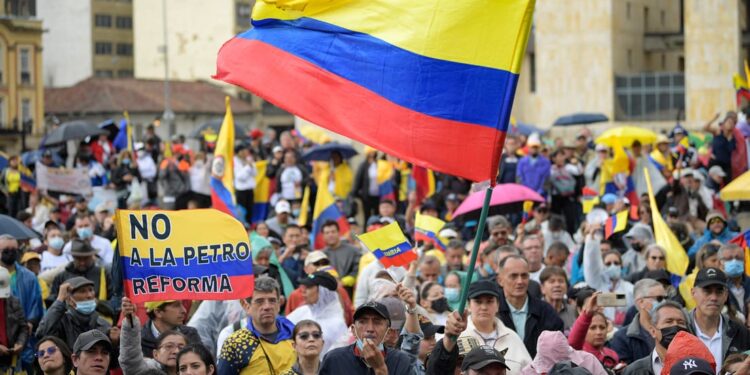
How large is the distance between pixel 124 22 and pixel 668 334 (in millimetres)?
94080

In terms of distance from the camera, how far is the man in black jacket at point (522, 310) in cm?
1164

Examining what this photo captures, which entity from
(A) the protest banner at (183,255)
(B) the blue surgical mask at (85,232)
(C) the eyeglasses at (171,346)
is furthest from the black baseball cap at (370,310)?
(B) the blue surgical mask at (85,232)

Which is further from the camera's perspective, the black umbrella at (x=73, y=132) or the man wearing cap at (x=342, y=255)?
the black umbrella at (x=73, y=132)

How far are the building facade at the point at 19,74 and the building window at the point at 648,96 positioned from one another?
3603 cm

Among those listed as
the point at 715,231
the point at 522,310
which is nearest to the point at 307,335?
the point at 522,310

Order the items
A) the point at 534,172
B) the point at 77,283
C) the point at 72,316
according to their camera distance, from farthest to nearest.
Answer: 1. the point at 534,172
2. the point at 77,283
3. the point at 72,316

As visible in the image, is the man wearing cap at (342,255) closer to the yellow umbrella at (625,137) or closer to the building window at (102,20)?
the yellow umbrella at (625,137)

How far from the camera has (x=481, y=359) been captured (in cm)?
856

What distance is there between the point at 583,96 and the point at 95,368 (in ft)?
154

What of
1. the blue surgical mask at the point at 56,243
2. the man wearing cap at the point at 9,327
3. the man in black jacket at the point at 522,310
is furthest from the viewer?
the blue surgical mask at the point at 56,243

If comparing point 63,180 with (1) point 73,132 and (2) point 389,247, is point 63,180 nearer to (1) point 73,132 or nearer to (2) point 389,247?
(1) point 73,132

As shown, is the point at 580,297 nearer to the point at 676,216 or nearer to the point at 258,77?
the point at 258,77

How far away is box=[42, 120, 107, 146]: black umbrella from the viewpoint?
33.1 meters

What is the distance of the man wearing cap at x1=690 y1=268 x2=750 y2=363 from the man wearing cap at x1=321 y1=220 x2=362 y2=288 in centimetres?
607
